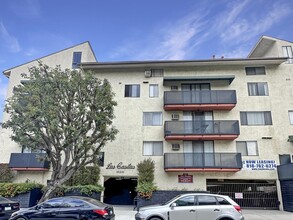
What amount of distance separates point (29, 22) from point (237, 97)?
1722cm

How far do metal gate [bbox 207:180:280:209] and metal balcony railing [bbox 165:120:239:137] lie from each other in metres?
4.18

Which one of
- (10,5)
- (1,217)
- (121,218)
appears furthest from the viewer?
(10,5)

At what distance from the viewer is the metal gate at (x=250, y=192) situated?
1830cm

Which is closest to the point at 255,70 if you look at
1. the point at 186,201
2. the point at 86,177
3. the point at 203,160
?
the point at 203,160

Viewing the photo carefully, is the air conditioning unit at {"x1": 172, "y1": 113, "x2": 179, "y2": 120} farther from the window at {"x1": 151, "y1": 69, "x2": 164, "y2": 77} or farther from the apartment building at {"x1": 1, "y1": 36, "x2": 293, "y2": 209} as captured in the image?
the window at {"x1": 151, "y1": 69, "x2": 164, "y2": 77}

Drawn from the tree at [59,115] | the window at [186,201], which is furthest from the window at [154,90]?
the window at [186,201]

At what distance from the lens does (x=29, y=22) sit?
16.1 m

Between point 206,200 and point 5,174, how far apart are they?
55.9ft

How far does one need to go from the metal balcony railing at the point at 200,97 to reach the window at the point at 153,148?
3.52 m

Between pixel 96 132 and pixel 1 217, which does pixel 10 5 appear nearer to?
pixel 96 132

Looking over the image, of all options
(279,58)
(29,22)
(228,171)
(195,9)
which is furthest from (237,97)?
(29,22)

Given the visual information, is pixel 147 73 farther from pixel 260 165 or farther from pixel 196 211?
pixel 196 211

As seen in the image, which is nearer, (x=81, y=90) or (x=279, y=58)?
(x=81, y=90)

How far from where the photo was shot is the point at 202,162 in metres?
18.4
